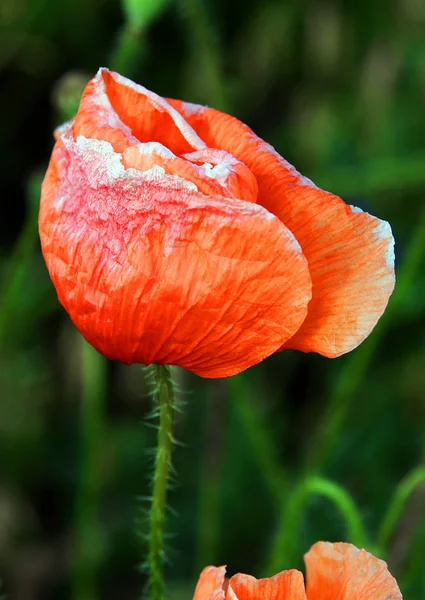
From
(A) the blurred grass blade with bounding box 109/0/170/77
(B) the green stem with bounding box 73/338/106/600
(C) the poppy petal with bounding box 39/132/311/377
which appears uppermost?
(A) the blurred grass blade with bounding box 109/0/170/77

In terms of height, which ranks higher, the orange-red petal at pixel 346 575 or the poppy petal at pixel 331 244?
the poppy petal at pixel 331 244

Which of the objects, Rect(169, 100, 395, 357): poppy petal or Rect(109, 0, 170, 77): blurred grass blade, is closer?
Rect(169, 100, 395, 357): poppy petal

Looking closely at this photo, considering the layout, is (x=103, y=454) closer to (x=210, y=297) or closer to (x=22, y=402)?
(x=22, y=402)

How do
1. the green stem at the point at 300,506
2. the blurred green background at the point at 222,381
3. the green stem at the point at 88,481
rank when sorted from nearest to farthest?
the green stem at the point at 300,506, the green stem at the point at 88,481, the blurred green background at the point at 222,381

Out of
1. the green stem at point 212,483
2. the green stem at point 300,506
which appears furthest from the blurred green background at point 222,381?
the green stem at point 300,506

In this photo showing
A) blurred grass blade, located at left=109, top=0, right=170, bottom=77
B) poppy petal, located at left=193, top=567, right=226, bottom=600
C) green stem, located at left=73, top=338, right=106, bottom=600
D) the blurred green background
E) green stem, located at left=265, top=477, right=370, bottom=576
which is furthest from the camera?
the blurred green background

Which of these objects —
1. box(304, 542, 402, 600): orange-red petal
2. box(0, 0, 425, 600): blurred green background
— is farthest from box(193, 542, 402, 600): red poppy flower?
box(0, 0, 425, 600): blurred green background

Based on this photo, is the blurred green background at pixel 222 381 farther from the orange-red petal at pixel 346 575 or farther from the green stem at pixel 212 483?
the orange-red petal at pixel 346 575

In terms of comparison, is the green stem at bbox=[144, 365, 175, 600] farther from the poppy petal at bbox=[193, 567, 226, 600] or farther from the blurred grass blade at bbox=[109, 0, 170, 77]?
the blurred grass blade at bbox=[109, 0, 170, 77]

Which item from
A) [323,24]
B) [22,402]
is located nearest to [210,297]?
[22,402]
